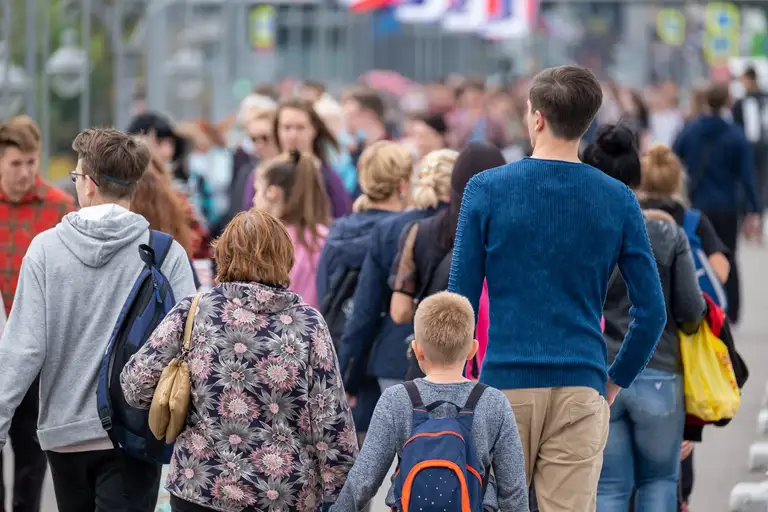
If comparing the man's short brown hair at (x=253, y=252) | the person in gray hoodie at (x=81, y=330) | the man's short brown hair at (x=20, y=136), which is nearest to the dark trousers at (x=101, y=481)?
the person in gray hoodie at (x=81, y=330)

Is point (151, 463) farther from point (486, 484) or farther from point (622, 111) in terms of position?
point (622, 111)

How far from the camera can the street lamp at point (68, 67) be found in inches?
638

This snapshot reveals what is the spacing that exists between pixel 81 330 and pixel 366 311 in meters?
1.80

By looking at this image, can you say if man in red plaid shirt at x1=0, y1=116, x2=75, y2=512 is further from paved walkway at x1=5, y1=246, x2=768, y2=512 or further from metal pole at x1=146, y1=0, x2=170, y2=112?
metal pole at x1=146, y1=0, x2=170, y2=112

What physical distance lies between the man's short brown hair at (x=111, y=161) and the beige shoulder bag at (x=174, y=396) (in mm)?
782

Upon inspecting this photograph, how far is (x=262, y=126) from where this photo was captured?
10.6m

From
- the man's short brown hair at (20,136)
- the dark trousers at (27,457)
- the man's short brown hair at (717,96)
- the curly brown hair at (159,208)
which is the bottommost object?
the dark trousers at (27,457)

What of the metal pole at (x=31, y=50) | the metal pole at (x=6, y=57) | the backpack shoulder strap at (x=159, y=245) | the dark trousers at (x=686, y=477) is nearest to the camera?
the backpack shoulder strap at (x=159, y=245)

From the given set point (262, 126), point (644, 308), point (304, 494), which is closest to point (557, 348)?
point (644, 308)

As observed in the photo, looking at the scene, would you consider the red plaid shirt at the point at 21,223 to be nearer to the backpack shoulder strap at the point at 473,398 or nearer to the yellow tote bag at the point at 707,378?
the yellow tote bag at the point at 707,378

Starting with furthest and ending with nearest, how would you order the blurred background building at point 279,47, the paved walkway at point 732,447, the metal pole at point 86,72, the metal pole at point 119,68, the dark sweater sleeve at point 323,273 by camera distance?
the metal pole at point 119,68, the metal pole at point 86,72, the blurred background building at point 279,47, the paved walkway at point 732,447, the dark sweater sleeve at point 323,273

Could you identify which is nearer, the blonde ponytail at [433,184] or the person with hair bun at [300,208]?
the blonde ponytail at [433,184]

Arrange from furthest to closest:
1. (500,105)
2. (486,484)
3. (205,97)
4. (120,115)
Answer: (205,97) < (500,105) < (120,115) < (486,484)

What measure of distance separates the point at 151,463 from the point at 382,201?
2.36 m
